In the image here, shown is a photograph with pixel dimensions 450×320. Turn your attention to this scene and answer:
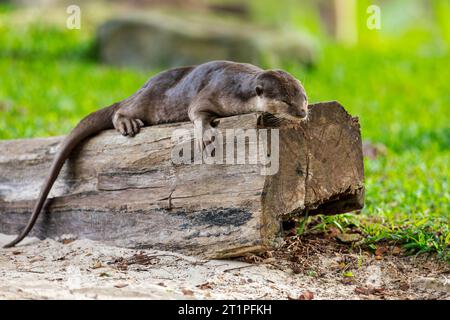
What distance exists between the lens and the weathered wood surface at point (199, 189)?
4113mm

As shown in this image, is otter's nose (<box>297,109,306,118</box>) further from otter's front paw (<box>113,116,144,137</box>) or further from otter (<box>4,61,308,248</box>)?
otter's front paw (<box>113,116,144,137</box>)

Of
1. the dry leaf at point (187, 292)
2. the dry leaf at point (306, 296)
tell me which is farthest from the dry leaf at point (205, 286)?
the dry leaf at point (306, 296)

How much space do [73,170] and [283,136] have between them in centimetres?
164

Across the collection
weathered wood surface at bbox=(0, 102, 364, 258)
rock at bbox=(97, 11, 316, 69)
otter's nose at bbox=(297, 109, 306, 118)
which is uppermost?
rock at bbox=(97, 11, 316, 69)

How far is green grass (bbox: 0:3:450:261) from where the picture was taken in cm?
524

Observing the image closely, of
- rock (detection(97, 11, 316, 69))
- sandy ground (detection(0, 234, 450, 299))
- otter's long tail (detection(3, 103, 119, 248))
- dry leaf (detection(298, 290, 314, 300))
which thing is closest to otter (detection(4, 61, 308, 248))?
otter's long tail (detection(3, 103, 119, 248))

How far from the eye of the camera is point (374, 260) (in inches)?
175

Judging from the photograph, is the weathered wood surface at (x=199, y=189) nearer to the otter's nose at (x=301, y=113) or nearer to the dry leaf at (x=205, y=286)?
the otter's nose at (x=301, y=113)

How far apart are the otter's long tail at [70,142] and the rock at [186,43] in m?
6.72

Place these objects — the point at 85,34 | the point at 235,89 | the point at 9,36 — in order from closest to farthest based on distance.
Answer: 1. the point at 235,89
2. the point at 9,36
3. the point at 85,34

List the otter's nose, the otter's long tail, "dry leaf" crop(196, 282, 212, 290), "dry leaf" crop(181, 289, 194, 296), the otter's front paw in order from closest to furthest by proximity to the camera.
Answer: "dry leaf" crop(181, 289, 194, 296) < "dry leaf" crop(196, 282, 212, 290) < the otter's nose < the otter's front paw < the otter's long tail

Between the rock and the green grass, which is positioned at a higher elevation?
the rock
